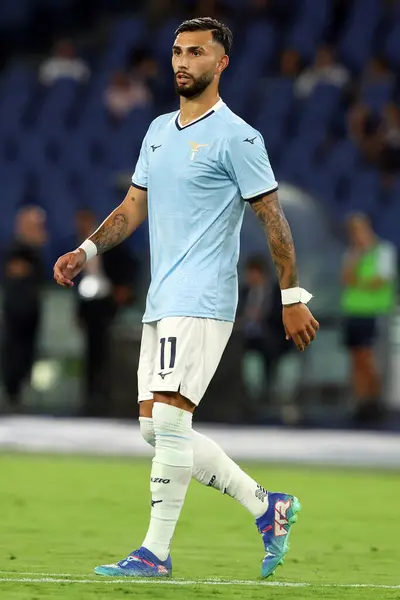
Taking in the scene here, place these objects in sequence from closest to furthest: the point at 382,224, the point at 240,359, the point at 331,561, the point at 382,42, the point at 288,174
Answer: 1. the point at 331,561
2. the point at 240,359
3. the point at 382,224
4. the point at 288,174
5. the point at 382,42

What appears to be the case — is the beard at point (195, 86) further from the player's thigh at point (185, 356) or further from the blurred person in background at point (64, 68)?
the blurred person in background at point (64, 68)

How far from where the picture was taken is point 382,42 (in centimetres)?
2138

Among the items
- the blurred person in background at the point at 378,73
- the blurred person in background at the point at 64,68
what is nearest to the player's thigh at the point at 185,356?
the blurred person in background at the point at 378,73

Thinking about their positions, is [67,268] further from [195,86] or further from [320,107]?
[320,107]

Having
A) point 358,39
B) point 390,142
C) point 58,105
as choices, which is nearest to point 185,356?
point 390,142

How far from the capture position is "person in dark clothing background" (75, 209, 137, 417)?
1575cm

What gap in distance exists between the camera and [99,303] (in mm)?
15945

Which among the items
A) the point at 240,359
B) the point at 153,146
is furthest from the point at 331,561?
the point at 240,359

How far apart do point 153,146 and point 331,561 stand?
2175 millimetres

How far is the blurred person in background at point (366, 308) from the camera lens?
15258 mm

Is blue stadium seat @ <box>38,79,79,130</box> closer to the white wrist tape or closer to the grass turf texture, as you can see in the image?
the grass turf texture

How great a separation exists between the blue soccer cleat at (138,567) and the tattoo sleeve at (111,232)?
4.51ft

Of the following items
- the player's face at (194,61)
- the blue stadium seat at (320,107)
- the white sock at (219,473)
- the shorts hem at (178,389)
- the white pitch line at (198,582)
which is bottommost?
the white pitch line at (198,582)

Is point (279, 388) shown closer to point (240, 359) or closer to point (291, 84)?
point (240, 359)
